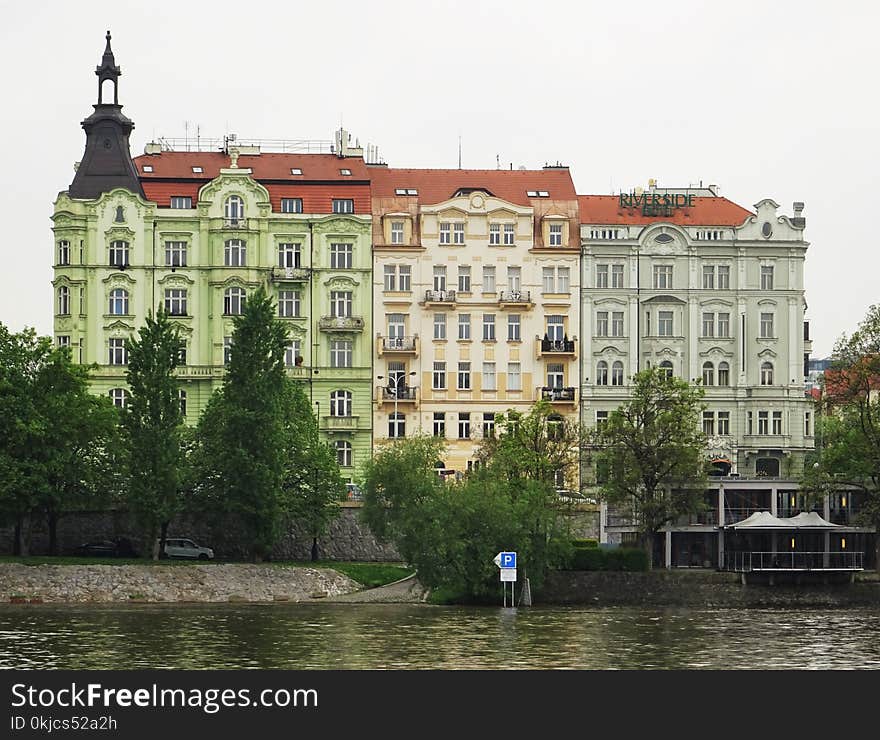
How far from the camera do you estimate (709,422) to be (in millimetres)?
150000

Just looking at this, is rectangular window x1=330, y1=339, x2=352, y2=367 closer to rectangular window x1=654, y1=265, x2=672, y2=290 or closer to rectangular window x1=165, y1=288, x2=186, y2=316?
rectangular window x1=165, y1=288, x2=186, y2=316

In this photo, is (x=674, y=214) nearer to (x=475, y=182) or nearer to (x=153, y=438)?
(x=475, y=182)

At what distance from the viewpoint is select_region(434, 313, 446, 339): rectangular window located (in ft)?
494

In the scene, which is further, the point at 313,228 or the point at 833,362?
the point at 313,228

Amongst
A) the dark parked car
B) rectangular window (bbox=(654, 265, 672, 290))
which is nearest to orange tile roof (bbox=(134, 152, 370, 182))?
rectangular window (bbox=(654, 265, 672, 290))

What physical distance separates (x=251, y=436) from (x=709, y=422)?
42.5 m

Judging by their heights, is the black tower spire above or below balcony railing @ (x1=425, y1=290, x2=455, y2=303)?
above

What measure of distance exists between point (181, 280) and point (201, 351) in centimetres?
560

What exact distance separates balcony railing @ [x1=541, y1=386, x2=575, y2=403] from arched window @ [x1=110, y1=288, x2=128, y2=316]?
106 feet

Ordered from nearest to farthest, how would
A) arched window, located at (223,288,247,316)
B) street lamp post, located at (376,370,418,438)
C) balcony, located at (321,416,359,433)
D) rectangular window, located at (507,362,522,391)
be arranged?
balcony, located at (321,416,359,433) → street lamp post, located at (376,370,418,438) → arched window, located at (223,288,247,316) → rectangular window, located at (507,362,522,391)

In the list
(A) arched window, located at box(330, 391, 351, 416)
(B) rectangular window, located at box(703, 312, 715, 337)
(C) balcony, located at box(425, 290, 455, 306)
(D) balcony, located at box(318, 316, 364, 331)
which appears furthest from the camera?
(B) rectangular window, located at box(703, 312, 715, 337)
